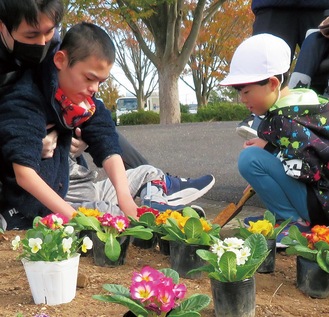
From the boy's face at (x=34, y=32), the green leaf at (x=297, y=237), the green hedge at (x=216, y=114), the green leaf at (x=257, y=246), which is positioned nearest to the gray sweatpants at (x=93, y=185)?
the boy's face at (x=34, y=32)

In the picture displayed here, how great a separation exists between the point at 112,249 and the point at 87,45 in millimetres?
1089

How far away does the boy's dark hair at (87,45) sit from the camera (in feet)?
9.49

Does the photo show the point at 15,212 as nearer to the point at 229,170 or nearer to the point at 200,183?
the point at 200,183

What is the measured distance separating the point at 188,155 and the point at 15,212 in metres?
4.55

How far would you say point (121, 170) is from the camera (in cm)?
327

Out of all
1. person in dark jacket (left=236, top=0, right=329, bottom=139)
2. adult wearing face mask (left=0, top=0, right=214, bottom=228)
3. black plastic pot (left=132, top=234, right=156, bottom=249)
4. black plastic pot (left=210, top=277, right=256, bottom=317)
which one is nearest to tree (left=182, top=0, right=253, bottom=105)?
person in dark jacket (left=236, top=0, right=329, bottom=139)

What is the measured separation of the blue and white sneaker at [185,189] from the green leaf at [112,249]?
1.36m

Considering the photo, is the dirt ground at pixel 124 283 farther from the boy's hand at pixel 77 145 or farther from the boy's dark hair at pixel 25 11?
the boy's dark hair at pixel 25 11

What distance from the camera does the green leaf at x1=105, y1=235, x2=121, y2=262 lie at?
2.29 m

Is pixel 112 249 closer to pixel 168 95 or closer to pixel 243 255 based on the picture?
pixel 243 255

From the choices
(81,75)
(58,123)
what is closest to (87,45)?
(81,75)

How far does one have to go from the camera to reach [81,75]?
9.60ft

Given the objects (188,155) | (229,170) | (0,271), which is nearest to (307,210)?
(0,271)

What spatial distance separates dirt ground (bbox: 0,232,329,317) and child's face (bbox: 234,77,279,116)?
0.71 meters
